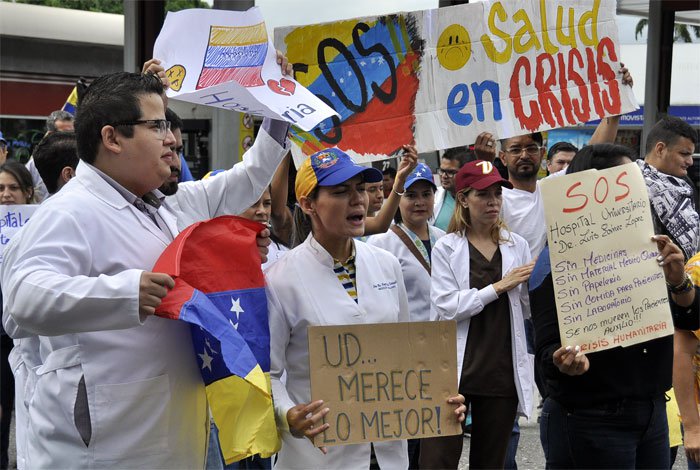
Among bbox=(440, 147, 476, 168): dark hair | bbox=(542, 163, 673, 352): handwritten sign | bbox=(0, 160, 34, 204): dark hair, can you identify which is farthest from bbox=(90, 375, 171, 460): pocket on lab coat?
bbox=(440, 147, 476, 168): dark hair

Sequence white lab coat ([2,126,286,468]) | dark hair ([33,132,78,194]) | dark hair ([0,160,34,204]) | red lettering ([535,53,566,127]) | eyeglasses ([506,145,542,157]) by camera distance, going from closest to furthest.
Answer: white lab coat ([2,126,286,468]) < dark hair ([33,132,78,194]) < red lettering ([535,53,566,127]) < eyeglasses ([506,145,542,157]) < dark hair ([0,160,34,204])

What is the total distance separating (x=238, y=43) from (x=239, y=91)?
1.61 ft

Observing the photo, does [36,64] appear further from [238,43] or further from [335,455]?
[335,455]

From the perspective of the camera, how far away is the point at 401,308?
3.68m

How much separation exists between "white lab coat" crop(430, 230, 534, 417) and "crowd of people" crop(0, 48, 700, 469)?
11 millimetres

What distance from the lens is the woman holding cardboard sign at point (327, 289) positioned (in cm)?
332

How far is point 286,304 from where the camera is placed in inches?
134

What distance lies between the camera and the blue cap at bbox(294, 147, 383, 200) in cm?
350

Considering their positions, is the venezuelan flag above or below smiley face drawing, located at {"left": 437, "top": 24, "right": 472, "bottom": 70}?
below

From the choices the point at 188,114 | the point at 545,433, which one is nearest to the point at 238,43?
the point at 545,433

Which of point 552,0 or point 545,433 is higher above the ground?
point 552,0

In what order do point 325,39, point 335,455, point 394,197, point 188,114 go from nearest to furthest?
point 335,455 < point 325,39 < point 394,197 < point 188,114

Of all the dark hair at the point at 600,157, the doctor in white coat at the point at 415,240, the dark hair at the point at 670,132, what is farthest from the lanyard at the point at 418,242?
the dark hair at the point at 600,157

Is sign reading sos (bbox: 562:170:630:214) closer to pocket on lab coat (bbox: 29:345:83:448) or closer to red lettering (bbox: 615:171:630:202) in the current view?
red lettering (bbox: 615:171:630:202)
